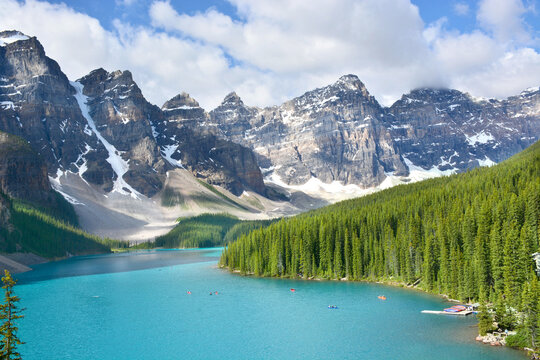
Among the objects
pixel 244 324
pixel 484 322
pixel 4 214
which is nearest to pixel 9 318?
pixel 244 324

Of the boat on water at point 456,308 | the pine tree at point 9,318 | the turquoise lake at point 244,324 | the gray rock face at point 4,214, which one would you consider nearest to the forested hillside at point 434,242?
the boat on water at point 456,308

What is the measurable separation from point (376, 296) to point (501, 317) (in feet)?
104

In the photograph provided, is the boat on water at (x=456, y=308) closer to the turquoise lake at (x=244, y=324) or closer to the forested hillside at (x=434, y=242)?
the turquoise lake at (x=244, y=324)

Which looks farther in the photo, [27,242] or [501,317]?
[27,242]

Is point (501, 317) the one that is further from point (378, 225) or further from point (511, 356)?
point (378, 225)

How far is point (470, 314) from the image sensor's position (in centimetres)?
6888

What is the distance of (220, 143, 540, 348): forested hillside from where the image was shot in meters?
69.2

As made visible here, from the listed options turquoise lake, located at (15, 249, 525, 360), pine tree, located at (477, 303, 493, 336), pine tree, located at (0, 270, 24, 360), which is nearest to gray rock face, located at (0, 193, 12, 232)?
turquoise lake, located at (15, 249, 525, 360)

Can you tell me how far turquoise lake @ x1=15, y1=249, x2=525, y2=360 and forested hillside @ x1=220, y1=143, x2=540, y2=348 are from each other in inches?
228

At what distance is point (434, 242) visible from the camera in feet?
294

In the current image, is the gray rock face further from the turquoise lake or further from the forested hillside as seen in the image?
the forested hillside

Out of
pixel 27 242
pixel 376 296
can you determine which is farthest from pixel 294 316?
pixel 27 242

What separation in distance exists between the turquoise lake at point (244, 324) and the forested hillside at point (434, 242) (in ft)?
19.0

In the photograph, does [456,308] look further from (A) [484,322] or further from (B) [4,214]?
(B) [4,214]
